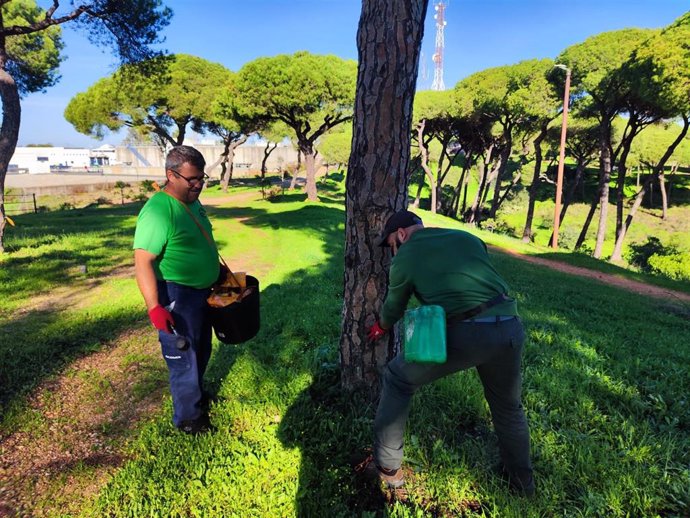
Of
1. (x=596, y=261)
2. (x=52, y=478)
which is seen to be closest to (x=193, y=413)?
(x=52, y=478)

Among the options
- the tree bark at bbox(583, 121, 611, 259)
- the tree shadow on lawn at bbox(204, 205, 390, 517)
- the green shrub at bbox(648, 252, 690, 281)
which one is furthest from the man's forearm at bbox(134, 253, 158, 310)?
the green shrub at bbox(648, 252, 690, 281)

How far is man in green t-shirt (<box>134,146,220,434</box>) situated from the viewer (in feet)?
7.85

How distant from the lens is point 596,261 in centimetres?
1398

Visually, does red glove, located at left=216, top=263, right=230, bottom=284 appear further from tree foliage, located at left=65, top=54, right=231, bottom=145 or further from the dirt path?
tree foliage, located at left=65, top=54, right=231, bottom=145

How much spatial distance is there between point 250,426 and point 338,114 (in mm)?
20416

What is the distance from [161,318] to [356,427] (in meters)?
1.46

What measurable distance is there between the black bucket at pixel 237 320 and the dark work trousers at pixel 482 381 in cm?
111

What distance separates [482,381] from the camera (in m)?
2.23

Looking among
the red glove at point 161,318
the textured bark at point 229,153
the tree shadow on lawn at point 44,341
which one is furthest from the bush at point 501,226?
the red glove at point 161,318

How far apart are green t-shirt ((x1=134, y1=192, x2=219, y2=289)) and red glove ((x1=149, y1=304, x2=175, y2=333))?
9.4 inches

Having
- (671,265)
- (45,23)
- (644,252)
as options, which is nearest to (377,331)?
(45,23)

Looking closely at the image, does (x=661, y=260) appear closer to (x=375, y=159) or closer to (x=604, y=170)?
(x=604, y=170)

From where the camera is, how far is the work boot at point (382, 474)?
2311 millimetres

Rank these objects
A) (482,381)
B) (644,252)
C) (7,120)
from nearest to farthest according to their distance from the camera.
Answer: (482,381) < (7,120) < (644,252)
